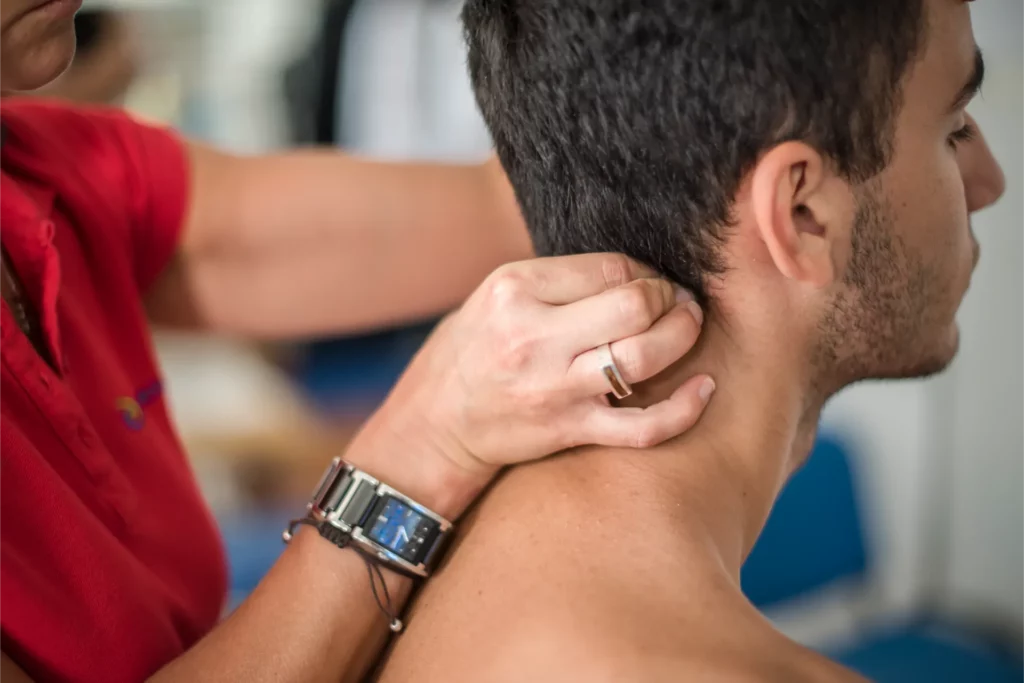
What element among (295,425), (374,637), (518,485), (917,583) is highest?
(518,485)

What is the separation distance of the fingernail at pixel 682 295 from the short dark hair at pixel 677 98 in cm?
1

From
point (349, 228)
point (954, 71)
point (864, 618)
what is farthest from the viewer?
point (864, 618)

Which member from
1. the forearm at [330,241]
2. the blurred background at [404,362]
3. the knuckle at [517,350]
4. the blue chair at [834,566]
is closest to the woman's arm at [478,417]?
the knuckle at [517,350]

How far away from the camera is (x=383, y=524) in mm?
856

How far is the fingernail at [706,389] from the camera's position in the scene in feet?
2.68

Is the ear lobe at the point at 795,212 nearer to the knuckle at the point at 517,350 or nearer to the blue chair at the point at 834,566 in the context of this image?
the knuckle at the point at 517,350

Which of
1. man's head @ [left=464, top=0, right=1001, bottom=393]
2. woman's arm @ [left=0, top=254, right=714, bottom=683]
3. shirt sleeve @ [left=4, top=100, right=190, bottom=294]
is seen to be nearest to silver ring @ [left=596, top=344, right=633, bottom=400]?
woman's arm @ [left=0, top=254, right=714, bottom=683]

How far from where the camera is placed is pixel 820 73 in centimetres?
73

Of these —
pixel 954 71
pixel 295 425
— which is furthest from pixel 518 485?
pixel 295 425

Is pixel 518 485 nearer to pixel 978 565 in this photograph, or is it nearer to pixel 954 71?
pixel 954 71

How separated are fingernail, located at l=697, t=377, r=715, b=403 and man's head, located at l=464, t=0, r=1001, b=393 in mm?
67

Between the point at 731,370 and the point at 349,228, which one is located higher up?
the point at 349,228

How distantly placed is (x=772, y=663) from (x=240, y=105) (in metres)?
2.49

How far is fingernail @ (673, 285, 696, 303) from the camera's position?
0.82 meters
